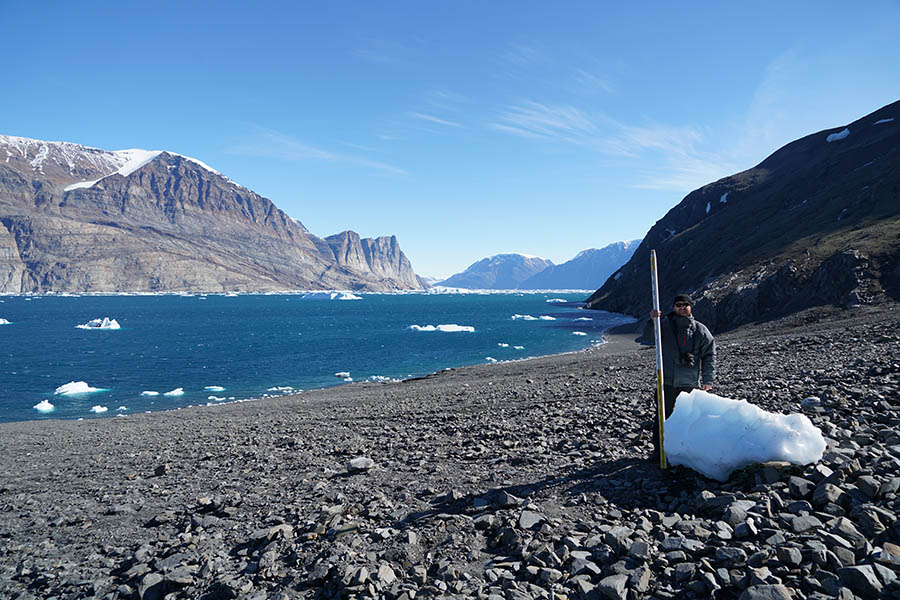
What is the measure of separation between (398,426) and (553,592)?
11.4 meters

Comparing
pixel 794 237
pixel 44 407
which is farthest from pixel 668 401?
pixel 794 237

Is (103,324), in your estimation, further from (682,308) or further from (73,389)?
(682,308)

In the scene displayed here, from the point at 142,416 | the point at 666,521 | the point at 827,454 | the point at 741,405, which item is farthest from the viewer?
the point at 142,416

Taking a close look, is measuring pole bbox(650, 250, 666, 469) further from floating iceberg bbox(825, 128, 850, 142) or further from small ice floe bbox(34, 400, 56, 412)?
floating iceberg bbox(825, 128, 850, 142)

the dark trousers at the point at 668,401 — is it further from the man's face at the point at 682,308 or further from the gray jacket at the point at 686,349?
the man's face at the point at 682,308

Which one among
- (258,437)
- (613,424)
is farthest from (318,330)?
(613,424)

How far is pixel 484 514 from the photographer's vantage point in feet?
23.6

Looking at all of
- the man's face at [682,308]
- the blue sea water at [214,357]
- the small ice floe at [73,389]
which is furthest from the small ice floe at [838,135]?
the small ice floe at [73,389]

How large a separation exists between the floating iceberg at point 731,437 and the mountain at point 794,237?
128 ft

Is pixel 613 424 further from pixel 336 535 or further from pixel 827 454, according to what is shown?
pixel 336 535

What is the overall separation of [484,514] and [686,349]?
4402mm

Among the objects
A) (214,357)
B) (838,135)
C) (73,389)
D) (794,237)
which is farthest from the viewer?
(838,135)

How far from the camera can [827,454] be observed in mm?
7090

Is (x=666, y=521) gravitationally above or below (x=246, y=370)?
above
